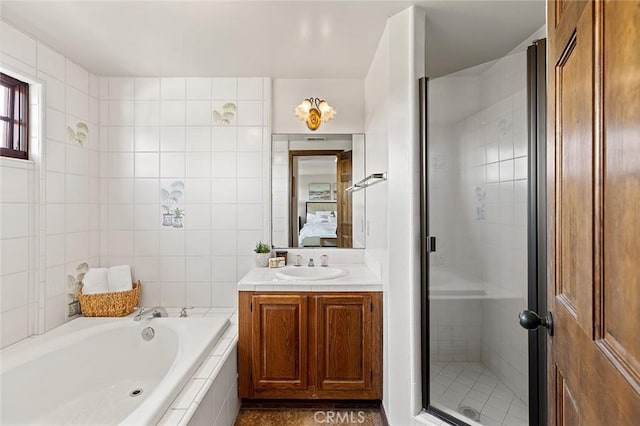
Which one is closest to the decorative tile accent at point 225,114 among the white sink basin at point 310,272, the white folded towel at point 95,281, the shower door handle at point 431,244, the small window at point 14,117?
the small window at point 14,117

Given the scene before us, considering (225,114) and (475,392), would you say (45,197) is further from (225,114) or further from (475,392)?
(475,392)

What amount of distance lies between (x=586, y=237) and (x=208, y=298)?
267cm

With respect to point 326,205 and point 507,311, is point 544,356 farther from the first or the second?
point 326,205

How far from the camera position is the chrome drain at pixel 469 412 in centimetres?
174

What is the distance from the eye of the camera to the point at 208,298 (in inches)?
111

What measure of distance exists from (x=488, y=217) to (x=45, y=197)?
2645mm

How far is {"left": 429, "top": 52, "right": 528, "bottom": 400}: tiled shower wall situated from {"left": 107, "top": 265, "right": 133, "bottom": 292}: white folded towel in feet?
7.28

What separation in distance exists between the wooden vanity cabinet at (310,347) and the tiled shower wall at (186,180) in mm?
742

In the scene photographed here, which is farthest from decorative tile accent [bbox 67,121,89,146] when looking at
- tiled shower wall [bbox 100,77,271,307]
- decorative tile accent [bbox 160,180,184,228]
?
decorative tile accent [bbox 160,180,184,228]

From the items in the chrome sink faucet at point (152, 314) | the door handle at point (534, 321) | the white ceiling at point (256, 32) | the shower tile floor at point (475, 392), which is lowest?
the shower tile floor at point (475, 392)

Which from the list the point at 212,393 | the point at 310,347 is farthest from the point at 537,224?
the point at 212,393

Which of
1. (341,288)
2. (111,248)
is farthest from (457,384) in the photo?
(111,248)

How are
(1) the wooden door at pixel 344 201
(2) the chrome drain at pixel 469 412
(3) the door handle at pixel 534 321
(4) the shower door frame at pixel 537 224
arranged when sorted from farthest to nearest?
(1) the wooden door at pixel 344 201 < (2) the chrome drain at pixel 469 412 < (4) the shower door frame at pixel 537 224 < (3) the door handle at pixel 534 321

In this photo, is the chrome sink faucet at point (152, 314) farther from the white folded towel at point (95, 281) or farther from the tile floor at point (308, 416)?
the tile floor at point (308, 416)
